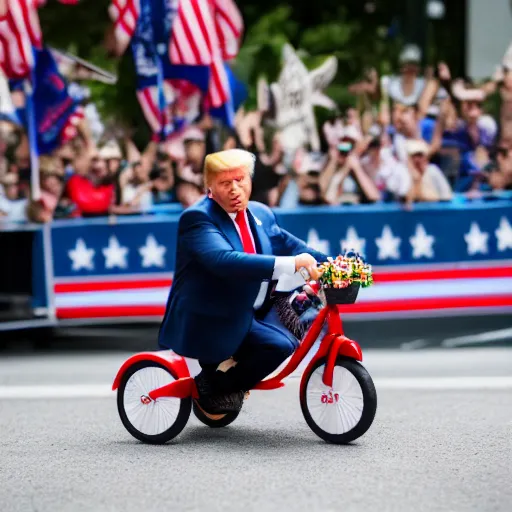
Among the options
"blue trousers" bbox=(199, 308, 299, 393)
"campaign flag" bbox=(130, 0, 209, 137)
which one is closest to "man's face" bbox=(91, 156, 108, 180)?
"campaign flag" bbox=(130, 0, 209, 137)

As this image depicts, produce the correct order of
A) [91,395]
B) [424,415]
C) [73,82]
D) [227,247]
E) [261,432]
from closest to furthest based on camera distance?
[227,247] → [261,432] → [424,415] → [91,395] → [73,82]

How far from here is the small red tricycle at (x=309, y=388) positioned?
6.39 metres

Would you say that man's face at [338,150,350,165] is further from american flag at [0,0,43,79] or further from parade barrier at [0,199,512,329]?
american flag at [0,0,43,79]

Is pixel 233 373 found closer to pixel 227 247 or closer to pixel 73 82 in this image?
pixel 227 247

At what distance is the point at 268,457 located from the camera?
6199 mm

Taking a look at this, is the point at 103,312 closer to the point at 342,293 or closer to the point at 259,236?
the point at 259,236

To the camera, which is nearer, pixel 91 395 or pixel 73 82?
pixel 91 395

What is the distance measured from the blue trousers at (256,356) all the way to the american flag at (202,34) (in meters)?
5.02

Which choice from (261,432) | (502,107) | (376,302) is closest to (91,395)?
(261,432)

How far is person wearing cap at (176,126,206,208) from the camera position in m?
11.3

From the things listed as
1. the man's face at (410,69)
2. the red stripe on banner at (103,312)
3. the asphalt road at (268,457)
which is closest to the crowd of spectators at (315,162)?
the man's face at (410,69)

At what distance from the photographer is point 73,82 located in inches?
440

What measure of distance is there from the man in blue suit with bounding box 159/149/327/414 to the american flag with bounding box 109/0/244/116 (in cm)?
479

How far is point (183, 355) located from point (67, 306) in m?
4.93
